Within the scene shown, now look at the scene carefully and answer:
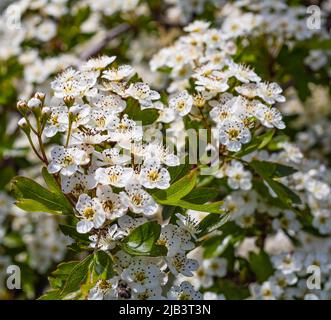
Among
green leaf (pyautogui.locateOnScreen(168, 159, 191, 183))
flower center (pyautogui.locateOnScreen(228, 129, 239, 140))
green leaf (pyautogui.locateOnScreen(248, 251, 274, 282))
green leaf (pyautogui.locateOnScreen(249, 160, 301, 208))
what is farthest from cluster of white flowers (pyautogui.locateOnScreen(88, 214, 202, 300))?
green leaf (pyautogui.locateOnScreen(248, 251, 274, 282))

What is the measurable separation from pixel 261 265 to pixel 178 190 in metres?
0.91

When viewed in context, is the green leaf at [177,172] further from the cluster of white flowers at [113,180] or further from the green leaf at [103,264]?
the green leaf at [103,264]

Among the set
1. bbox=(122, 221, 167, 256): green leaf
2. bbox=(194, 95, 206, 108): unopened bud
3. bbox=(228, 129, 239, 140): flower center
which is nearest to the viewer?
bbox=(122, 221, 167, 256): green leaf

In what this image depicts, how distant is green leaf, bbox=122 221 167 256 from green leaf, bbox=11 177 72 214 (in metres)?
0.20

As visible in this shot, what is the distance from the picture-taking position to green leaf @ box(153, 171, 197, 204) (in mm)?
1627

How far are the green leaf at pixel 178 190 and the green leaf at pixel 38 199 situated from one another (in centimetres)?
25

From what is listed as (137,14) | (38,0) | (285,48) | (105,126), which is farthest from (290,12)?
(105,126)

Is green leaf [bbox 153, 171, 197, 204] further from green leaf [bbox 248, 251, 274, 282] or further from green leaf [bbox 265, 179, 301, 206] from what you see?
green leaf [bbox 248, 251, 274, 282]

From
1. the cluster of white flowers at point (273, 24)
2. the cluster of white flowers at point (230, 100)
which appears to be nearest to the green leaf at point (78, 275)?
the cluster of white flowers at point (230, 100)

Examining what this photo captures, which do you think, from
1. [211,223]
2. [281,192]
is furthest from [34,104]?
[281,192]

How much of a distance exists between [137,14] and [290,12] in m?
1.02

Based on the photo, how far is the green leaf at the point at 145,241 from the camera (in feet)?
5.08

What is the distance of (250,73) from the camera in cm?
205
